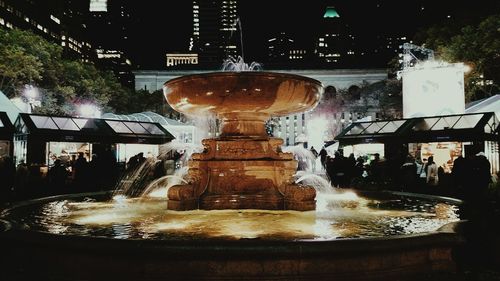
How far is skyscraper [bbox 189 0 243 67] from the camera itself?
12188cm

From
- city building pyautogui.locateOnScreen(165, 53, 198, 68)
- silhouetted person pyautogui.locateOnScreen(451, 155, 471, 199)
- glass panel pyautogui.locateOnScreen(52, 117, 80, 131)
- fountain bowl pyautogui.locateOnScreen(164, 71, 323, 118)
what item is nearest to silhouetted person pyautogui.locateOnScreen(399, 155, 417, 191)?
silhouetted person pyautogui.locateOnScreen(451, 155, 471, 199)

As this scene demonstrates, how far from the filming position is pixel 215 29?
13612 centimetres

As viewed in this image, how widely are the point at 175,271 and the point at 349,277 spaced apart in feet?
5.09

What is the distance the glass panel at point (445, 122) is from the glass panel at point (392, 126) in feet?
7.06

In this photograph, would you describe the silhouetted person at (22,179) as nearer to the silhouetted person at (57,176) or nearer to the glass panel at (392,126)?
the silhouetted person at (57,176)

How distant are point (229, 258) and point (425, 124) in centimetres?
1841

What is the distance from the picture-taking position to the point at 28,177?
43.4 ft

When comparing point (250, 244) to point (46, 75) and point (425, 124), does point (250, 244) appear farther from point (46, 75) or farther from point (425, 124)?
point (46, 75)

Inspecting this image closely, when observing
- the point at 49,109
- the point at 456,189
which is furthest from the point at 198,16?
the point at 456,189

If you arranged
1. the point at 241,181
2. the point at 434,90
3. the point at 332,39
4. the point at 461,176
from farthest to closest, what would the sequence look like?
1. the point at 332,39
2. the point at 434,90
3. the point at 461,176
4. the point at 241,181

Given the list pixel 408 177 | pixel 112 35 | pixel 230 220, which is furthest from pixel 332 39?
pixel 230 220

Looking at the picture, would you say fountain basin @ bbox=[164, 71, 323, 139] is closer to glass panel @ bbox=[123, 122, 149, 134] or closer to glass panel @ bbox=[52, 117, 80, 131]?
glass panel @ bbox=[52, 117, 80, 131]

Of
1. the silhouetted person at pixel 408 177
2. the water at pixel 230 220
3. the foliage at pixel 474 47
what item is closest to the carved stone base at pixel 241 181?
the water at pixel 230 220

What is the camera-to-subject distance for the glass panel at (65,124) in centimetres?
2028
